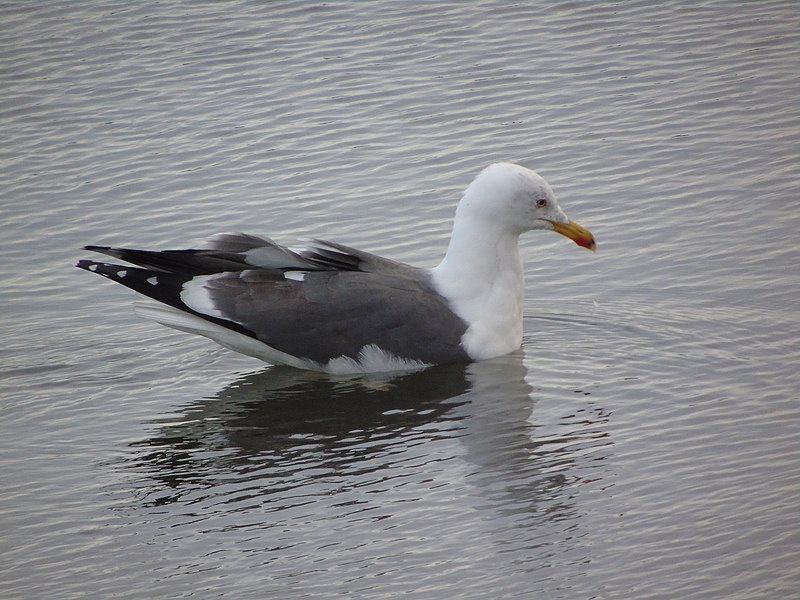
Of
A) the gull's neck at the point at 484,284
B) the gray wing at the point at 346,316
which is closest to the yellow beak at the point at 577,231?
the gull's neck at the point at 484,284

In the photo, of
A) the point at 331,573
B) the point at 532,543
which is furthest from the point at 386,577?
the point at 532,543

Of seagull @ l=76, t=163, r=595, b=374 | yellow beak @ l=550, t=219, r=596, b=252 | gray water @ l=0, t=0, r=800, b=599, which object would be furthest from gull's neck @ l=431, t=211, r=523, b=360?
yellow beak @ l=550, t=219, r=596, b=252

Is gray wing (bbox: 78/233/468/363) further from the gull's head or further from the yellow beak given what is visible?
the yellow beak

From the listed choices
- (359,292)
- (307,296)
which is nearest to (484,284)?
(359,292)

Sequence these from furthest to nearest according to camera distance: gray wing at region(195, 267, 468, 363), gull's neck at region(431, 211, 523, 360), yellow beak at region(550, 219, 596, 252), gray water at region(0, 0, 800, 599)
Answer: yellow beak at region(550, 219, 596, 252), gull's neck at region(431, 211, 523, 360), gray wing at region(195, 267, 468, 363), gray water at region(0, 0, 800, 599)

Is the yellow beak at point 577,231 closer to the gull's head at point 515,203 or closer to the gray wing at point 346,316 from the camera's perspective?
the gull's head at point 515,203

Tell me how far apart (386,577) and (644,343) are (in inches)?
121

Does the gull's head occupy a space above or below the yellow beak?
above

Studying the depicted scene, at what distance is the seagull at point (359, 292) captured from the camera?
8.19 m

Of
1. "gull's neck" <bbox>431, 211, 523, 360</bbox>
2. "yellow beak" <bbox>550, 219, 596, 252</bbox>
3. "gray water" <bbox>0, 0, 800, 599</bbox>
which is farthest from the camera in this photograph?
"yellow beak" <bbox>550, 219, 596, 252</bbox>

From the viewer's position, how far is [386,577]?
572 cm

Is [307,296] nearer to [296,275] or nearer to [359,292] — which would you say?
[296,275]

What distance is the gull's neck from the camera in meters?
8.28

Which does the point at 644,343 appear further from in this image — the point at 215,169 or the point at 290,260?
the point at 215,169
